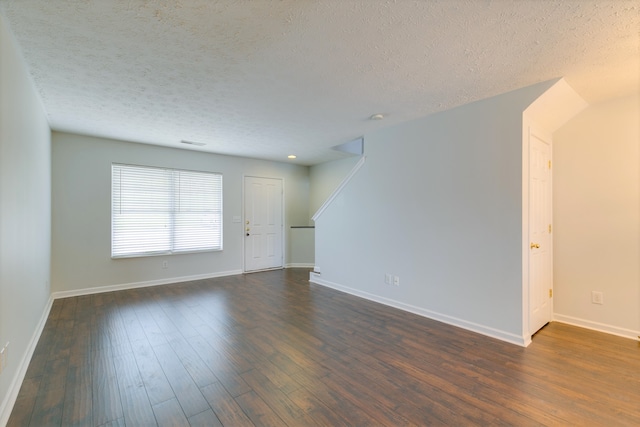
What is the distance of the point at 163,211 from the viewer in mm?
5172

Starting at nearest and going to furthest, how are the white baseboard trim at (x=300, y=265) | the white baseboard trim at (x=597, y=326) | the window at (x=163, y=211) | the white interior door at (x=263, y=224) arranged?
the white baseboard trim at (x=597, y=326), the window at (x=163, y=211), the white interior door at (x=263, y=224), the white baseboard trim at (x=300, y=265)

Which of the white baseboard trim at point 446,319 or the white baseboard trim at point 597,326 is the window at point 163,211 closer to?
the white baseboard trim at point 446,319

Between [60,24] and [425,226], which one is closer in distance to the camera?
[60,24]

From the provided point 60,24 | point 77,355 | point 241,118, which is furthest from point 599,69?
point 77,355

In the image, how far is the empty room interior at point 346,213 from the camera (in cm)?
181

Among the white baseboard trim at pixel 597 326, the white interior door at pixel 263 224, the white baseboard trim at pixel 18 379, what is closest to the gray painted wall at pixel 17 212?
the white baseboard trim at pixel 18 379

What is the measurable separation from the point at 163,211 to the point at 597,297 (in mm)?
6317

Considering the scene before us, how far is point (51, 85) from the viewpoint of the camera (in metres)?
2.71

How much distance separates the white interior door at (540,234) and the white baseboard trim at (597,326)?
0.11 meters

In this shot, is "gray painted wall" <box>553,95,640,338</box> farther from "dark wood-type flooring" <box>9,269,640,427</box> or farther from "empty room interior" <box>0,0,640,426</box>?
"dark wood-type flooring" <box>9,269,640,427</box>

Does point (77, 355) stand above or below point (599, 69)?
below

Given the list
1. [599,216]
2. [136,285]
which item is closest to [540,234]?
[599,216]

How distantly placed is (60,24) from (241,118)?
190 cm

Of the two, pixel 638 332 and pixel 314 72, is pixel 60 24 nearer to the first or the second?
pixel 314 72
